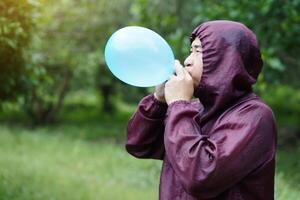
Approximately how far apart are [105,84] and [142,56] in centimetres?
1570

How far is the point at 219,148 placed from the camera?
2.14 metres

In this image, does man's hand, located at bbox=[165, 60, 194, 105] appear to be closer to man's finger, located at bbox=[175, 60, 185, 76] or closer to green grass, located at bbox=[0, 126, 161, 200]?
man's finger, located at bbox=[175, 60, 185, 76]

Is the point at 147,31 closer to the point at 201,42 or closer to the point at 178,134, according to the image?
the point at 201,42

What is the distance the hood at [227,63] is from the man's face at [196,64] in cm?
2

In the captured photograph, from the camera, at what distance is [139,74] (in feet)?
8.03

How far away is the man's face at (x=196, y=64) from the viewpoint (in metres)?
2.37

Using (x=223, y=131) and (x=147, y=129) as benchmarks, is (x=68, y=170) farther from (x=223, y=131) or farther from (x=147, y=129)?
(x=223, y=131)

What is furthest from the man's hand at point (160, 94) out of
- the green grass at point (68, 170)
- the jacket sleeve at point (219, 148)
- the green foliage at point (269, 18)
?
the green foliage at point (269, 18)

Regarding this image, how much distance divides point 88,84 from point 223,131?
50.2 ft

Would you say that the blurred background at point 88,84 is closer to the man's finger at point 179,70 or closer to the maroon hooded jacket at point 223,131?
the man's finger at point 179,70

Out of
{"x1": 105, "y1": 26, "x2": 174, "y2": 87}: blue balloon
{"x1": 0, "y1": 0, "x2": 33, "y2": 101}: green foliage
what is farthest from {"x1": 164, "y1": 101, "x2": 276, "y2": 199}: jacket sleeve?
{"x1": 0, "y1": 0, "x2": 33, "y2": 101}: green foliage

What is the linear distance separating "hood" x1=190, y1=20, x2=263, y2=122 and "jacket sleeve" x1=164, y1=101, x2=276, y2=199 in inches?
4.4

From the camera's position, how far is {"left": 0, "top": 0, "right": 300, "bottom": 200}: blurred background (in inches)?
234

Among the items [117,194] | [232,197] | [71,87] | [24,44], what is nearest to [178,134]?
[232,197]
